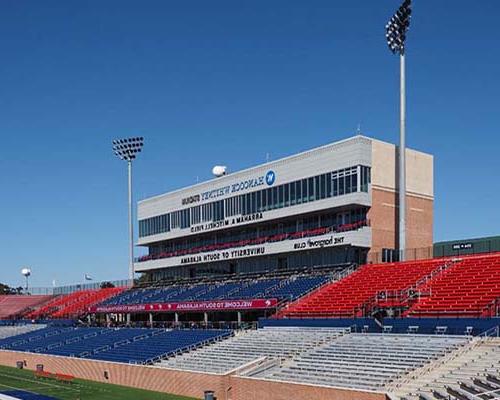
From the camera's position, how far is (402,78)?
1622 inches

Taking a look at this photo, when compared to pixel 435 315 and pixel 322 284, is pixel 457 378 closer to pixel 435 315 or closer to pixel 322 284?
pixel 435 315

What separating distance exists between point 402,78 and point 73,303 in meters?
44.4

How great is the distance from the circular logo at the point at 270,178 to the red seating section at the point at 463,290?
1569 cm

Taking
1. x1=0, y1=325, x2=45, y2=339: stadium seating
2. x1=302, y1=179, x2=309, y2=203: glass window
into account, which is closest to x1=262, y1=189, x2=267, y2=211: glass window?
x1=302, y1=179, x2=309, y2=203: glass window

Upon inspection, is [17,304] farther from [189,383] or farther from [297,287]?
[189,383]

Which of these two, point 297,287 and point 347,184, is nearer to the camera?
point 347,184

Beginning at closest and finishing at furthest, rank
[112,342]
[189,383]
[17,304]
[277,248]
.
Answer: [189,383] → [112,342] → [277,248] → [17,304]

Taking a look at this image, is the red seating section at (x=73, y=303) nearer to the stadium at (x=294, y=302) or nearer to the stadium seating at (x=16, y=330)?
the stadium at (x=294, y=302)

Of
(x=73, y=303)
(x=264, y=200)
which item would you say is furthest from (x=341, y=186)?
(x=73, y=303)

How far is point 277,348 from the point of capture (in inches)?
1278

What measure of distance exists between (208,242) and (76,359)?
16701mm

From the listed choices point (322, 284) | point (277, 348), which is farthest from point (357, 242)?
point (277, 348)

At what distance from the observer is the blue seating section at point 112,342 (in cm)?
3950

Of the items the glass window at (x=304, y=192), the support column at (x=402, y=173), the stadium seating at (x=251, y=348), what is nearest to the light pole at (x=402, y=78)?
the support column at (x=402, y=173)
